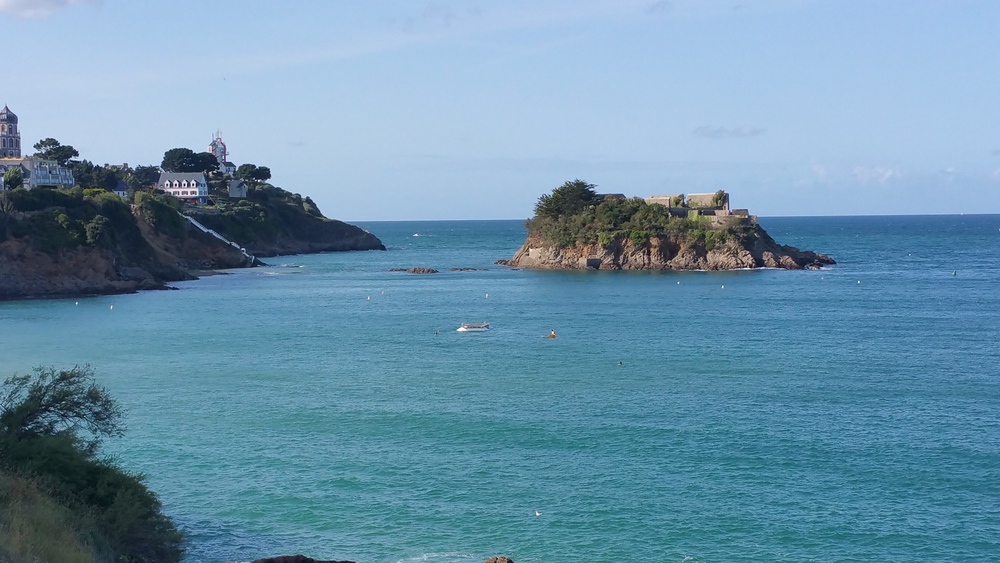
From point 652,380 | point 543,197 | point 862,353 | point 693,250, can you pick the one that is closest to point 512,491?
point 652,380

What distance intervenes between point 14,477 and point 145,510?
306 centimetres

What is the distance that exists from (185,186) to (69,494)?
5343 inches

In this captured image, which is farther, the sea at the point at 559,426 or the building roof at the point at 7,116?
the building roof at the point at 7,116

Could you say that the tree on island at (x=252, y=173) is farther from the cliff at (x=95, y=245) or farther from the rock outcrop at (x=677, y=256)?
the rock outcrop at (x=677, y=256)

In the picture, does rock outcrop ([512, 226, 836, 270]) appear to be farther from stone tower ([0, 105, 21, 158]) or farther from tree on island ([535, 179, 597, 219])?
stone tower ([0, 105, 21, 158])

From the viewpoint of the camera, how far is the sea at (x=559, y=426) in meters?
24.2

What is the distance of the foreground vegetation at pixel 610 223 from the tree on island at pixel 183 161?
71.3 metres

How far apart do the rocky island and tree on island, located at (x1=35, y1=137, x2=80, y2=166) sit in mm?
77871

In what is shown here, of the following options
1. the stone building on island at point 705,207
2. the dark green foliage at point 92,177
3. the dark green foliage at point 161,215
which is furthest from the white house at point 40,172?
the stone building on island at point 705,207

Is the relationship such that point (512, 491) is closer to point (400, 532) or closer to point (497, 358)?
point (400, 532)

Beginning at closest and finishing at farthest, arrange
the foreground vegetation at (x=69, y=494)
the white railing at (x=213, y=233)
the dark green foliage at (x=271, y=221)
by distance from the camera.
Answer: the foreground vegetation at (x=69, y=494), the white railing at (x=213, y=233), the dark green foliage at (x=271, y=221)

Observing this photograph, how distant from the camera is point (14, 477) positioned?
827 inches

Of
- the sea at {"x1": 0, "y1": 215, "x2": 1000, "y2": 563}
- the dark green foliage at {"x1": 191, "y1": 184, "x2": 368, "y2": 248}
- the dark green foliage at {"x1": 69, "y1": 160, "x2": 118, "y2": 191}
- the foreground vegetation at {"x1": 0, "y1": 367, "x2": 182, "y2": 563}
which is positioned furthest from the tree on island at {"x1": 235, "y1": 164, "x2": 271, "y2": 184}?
the foreground vegetation at {"x1": 0, "y1": 367, "x2": 182, "y2": 563}

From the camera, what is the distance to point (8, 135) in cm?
15425
